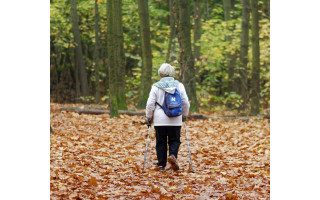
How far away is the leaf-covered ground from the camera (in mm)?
5754

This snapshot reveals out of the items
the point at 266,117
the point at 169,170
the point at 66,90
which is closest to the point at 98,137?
the point at 169,170

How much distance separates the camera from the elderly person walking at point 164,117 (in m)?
7.31

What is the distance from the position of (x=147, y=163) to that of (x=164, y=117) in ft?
4.61

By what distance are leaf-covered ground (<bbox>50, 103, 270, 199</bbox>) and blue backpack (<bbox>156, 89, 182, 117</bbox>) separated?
3.41ft

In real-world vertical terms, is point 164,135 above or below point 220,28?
below

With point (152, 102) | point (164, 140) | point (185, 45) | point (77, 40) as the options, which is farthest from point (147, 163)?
point (77, 40)

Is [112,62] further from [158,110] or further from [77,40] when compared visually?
[77,40]

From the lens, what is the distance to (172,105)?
23.7 feet

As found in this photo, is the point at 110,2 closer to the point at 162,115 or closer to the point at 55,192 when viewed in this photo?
the point at 162,115

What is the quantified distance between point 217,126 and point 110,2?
5.41m

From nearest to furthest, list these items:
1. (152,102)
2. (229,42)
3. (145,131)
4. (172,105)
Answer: (172,105) → (152,102) → (145,131) → (229,42)

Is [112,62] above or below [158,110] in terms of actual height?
above

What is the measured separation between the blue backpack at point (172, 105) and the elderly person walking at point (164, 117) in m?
0.07
